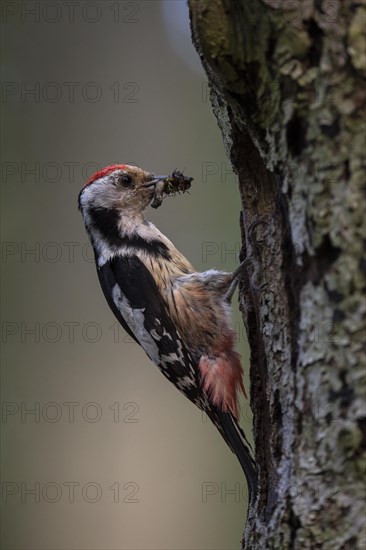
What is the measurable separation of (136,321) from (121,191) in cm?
68

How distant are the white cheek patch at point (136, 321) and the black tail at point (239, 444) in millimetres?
436

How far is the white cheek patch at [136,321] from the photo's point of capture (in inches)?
119

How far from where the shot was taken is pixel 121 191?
3287 millimetres

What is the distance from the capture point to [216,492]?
4656 mm

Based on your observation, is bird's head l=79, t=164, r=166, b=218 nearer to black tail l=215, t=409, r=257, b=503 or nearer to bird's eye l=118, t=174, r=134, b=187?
bird's eye l=118, t=174, r=134, b=187

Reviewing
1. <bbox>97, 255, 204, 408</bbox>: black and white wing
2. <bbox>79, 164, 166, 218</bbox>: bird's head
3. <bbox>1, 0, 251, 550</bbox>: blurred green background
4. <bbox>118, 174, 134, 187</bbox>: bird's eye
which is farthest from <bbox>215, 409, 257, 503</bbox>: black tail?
<bbox>1, 0, 251, 550</bbox>: blurred green background

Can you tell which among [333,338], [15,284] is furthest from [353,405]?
[15,284]

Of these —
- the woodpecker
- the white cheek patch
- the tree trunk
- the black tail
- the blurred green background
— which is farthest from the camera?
the blurred green background

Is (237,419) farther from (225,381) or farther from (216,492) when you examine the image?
(216,492)

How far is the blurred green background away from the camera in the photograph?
4.62 metres

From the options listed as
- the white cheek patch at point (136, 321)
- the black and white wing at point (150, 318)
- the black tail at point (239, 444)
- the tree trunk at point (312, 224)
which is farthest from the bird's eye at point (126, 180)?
A: the tree trunk at point (312, 224)

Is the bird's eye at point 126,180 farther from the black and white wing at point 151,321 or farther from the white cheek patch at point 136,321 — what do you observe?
the white cheek patch at point 136,321

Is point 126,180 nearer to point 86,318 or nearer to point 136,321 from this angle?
point 136,321

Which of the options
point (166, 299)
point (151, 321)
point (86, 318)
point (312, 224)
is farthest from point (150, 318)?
point (86, 318)
